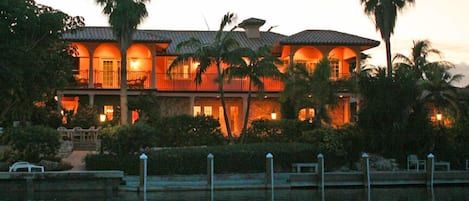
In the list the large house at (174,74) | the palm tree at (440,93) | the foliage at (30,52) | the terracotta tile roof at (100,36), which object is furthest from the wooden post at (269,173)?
the terracotta tile roof at (100,36)

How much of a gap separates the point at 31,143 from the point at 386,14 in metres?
18.9

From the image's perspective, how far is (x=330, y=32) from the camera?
3806 cm

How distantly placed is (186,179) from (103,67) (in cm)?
1372

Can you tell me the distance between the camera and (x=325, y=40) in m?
35.7

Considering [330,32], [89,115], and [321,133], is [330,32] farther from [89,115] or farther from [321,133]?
[89,115]

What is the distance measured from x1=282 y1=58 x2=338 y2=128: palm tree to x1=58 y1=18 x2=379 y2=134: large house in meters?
3.89

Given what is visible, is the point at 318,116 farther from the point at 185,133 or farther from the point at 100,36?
the point at 100,36

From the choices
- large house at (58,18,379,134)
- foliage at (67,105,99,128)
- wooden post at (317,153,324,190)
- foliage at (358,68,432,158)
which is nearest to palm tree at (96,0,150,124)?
foliage at (67,105,99,128)

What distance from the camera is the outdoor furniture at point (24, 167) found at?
2361 cm

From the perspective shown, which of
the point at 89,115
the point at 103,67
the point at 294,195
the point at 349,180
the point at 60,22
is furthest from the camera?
the point at 103,67

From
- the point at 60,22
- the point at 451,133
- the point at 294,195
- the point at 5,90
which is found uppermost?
the point at 60,22

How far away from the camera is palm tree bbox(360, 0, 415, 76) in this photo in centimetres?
3269

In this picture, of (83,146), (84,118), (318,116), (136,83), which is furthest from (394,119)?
(84,118)

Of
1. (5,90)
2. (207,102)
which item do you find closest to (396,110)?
(207,102)
